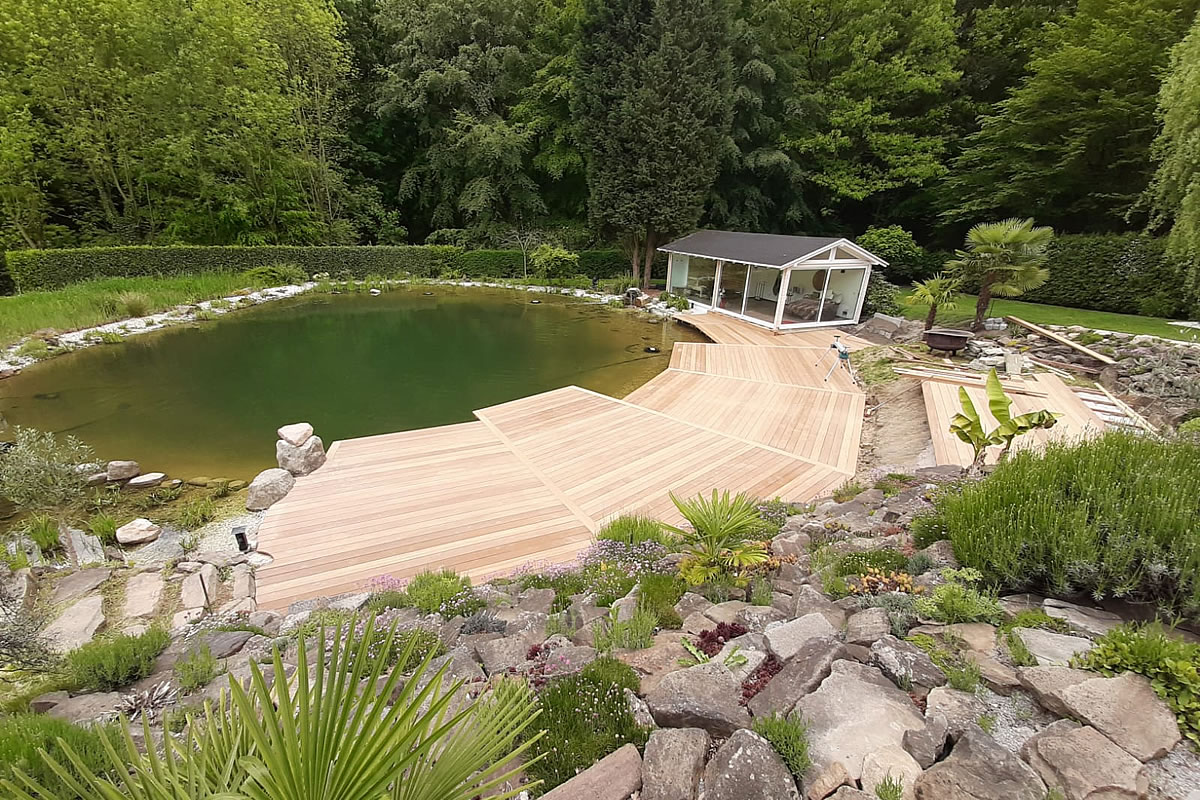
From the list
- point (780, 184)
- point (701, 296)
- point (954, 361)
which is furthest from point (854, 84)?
point (954, 361)

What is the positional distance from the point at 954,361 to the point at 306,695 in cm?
1099

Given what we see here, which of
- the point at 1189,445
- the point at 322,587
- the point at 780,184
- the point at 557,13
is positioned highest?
the point at 557,13

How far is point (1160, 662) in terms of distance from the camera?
1.93 m

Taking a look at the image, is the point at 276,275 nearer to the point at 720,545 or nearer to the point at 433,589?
the point at 433,589

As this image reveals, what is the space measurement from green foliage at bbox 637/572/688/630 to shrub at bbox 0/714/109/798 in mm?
2423

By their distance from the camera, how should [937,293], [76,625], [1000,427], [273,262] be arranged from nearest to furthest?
[76,625]
[1000,427]
[937,293]
[273,262]

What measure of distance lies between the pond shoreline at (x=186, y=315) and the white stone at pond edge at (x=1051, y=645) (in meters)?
13.5

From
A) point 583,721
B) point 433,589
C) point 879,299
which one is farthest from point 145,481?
point 879,299

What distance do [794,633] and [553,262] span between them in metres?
18.6

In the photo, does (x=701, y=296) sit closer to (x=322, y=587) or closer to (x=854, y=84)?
(x=854, y=84)

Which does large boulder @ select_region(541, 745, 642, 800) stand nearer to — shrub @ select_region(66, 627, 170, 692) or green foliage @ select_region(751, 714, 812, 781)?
green foliage @ select_region(751, 714, 812, 781)

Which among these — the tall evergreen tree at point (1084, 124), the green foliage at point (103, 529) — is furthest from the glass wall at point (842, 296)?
the green foliage at point (103, 529)

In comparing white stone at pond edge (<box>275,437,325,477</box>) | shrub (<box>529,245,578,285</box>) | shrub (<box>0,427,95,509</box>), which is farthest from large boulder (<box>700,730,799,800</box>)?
shrub (<box>529,245,578,285</box>)

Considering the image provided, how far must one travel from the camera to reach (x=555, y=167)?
67.8ft
